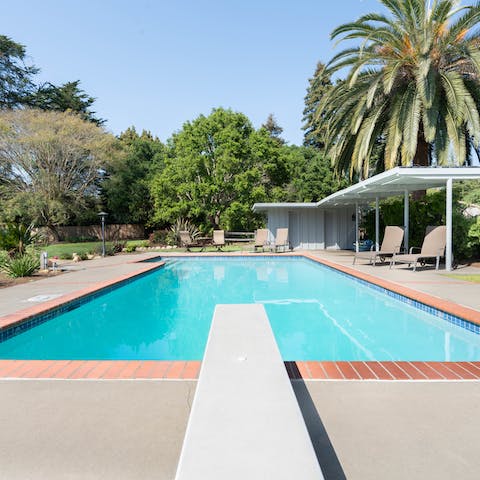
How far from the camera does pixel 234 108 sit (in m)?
23.5

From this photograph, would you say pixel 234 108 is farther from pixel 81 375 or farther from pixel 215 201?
pixel 81 375

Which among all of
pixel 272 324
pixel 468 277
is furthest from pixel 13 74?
pixel 468 277

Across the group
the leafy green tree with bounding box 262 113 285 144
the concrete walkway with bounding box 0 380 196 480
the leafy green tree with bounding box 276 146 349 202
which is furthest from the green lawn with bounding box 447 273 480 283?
the leafy green tree with bounding box 262 113 285 144

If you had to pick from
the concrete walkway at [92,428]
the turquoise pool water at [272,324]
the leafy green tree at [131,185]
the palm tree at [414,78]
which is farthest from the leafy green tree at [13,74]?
the concrete walkway at [92,428]

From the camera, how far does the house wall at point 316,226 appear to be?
18.6 meters

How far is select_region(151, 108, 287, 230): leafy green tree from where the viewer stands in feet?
70.3

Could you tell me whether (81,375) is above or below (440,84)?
below

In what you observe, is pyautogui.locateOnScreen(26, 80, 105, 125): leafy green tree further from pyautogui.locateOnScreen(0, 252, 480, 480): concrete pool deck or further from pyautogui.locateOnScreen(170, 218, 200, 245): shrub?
pyautogui.locateOnScreen(0, 252, 480, 480): concrete pool deck

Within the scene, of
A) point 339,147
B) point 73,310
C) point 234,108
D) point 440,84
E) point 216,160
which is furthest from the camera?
point 234,108

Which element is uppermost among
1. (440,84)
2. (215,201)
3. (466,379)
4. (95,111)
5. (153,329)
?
(95,111)

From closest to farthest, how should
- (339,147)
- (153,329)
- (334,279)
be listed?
(153,329)
(334,279)
(339,147)

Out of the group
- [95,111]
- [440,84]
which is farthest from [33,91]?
[440,84]

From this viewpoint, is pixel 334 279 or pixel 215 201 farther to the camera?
pixel 215 201

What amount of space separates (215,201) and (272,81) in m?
7.33
